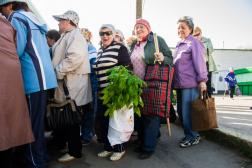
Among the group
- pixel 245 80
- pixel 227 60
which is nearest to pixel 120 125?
pixel 245 80

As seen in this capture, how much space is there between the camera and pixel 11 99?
297cm

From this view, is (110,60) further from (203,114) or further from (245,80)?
(245,80)

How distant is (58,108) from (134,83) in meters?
1.00

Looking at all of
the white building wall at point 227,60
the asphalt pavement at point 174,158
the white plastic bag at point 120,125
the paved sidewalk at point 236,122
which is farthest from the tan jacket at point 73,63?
the white building wall at point 227,60

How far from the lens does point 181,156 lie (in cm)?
454

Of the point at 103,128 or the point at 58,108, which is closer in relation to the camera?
the point at 58,108

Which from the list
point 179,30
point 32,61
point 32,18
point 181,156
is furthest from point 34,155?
point 179,30

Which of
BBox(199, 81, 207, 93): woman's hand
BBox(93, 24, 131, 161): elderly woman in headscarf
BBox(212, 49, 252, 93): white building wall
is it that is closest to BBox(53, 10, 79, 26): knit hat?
BBox(93, 24, 131, 161): elderly woman in headscarf

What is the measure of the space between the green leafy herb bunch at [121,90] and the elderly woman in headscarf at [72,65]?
13.9 inches

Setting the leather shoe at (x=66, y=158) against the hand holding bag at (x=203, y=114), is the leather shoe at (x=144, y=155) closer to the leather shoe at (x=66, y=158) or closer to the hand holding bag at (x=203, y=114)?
the hand holding bag at (x=203, y=114)

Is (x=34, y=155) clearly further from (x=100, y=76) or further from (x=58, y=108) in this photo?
(x=100, y=76)

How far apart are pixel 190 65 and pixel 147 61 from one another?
0.68 metres

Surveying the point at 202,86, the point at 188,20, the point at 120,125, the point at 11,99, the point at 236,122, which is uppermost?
the point at 188,20

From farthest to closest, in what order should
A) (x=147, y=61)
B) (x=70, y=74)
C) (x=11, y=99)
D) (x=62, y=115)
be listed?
1. (x=147, y=61)
2. (x=70, y=74)
3. (x=62, y=115)
4. (x=11, y=99)
